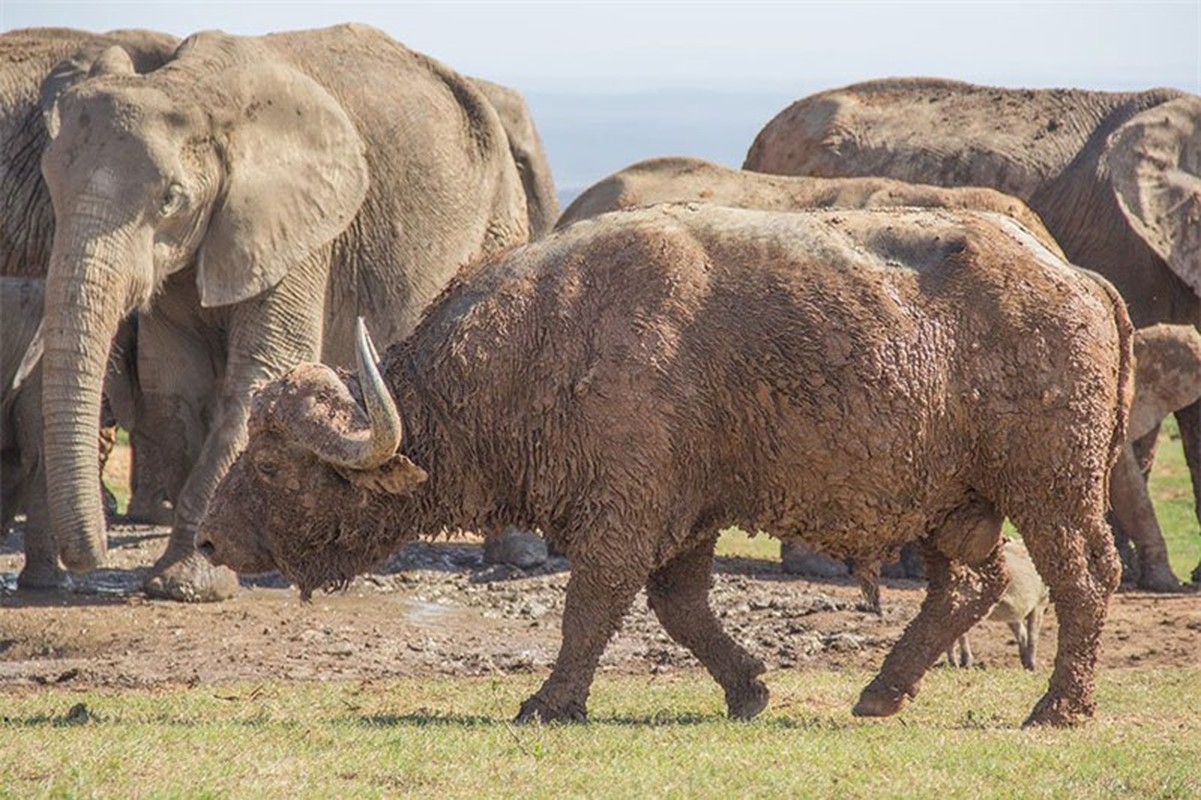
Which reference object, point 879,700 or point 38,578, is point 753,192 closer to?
point 38,578

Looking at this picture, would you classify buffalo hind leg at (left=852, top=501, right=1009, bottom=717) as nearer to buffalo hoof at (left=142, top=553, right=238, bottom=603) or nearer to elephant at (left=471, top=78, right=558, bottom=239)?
buffalo hoof at (left=142, top=553, right=238, bottom=603)

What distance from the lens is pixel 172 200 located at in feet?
50.9

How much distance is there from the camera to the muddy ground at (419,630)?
1466 centimetres

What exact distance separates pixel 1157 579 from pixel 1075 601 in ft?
27.4

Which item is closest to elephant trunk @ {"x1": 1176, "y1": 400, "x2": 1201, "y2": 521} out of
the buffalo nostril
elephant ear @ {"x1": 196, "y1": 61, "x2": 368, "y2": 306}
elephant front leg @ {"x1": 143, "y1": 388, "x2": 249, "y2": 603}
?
elephant ear @ {"x1": 196, "y1": 61, "x2": 368, "y2": 306}

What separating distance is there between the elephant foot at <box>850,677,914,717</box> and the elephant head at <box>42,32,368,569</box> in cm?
448

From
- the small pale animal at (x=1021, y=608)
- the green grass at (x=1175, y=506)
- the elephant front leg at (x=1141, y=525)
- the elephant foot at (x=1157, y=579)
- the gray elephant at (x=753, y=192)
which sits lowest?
the green grass at (x=1175, y=506)

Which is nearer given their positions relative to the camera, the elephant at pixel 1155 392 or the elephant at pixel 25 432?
the elephant at pixel 25 432

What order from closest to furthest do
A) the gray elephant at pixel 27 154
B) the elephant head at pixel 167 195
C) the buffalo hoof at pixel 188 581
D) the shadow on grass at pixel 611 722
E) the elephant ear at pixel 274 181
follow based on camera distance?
the shadow on grass at pixel 611 722
the elephant head at pixel 167 195
the elephant ear at pixel 274 181
the buffalo hoof at pixel 188 581
the gray elephant at pixel 27 154

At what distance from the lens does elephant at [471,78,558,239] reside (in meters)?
22.1

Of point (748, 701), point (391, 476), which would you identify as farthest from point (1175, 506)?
point (391, 476)

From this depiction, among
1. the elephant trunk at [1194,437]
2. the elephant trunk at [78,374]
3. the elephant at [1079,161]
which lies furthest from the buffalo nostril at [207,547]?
the elephant trunk at [1194,437]

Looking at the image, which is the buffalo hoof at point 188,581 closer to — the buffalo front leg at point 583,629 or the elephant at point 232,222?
the elephant at point 232,222

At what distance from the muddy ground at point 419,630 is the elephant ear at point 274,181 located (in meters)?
2.18
